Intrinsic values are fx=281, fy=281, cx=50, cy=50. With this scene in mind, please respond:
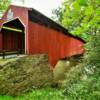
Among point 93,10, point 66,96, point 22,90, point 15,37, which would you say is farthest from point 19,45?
point 93,10

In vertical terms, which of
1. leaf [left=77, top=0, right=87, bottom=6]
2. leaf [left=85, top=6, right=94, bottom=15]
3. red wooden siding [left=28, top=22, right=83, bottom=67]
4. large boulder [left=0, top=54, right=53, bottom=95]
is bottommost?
large boulder [left=0, top=54, right=53, bottom=95]

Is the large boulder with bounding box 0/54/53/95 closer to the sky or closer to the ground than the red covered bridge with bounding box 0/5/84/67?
closer to the ground

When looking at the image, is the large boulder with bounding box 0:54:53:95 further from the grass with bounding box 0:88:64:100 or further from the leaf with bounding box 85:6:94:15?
the leaf with bounding box 85:6:94:15

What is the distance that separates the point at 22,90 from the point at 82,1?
41.4 ft

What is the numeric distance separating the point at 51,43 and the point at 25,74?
5.15m

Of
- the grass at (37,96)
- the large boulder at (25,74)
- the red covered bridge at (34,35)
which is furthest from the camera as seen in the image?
the red covered bridge at (34,35)

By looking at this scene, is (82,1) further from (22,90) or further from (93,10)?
(22,90)

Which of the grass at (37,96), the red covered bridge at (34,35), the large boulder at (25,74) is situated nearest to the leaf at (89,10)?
the grass at (37,96)

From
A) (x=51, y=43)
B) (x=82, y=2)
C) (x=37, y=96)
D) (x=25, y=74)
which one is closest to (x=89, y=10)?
(x=82, y=2)

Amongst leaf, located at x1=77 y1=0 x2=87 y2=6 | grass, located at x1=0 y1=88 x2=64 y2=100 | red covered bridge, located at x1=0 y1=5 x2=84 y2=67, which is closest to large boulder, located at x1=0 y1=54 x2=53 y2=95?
grass, located at x1=0 y1=88 x2=64 y2=100

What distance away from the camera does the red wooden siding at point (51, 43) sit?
60.9 feet

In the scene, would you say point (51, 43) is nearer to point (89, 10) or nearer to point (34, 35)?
point (34, 35)

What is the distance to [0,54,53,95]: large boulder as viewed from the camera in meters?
15.3

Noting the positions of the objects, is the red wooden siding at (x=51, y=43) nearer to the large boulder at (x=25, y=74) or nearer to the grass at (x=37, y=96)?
the large boulder at (x=25, y=74)
